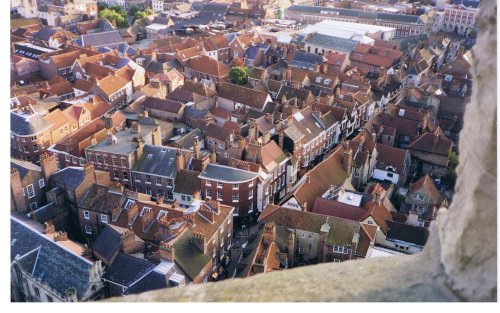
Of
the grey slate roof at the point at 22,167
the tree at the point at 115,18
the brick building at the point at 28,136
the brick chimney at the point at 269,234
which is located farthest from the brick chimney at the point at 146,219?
Answer: the tree at the point at 115,18

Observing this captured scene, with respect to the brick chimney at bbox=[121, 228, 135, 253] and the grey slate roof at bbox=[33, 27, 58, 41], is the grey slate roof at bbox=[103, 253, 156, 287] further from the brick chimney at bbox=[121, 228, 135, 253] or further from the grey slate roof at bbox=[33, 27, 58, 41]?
the grey slate roof at bbox=[33, 27, 58, 41]

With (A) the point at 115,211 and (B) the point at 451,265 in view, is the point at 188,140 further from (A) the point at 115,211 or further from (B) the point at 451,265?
(B) the point at 451,265

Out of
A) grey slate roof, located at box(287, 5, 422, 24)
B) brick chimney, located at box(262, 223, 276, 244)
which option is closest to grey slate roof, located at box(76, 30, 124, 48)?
grey slate roof, located at box(287, 5, 422, 24)

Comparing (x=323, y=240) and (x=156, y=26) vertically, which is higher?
(x=156, y=26)

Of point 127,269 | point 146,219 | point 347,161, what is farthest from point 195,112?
point 127,269

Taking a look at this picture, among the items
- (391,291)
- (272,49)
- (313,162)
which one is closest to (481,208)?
(391,291)

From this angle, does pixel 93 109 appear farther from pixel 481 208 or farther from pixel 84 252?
pixel 481 208

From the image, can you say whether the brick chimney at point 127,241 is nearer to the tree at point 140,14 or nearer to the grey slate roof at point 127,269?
the grey slate roof at point 127,269
